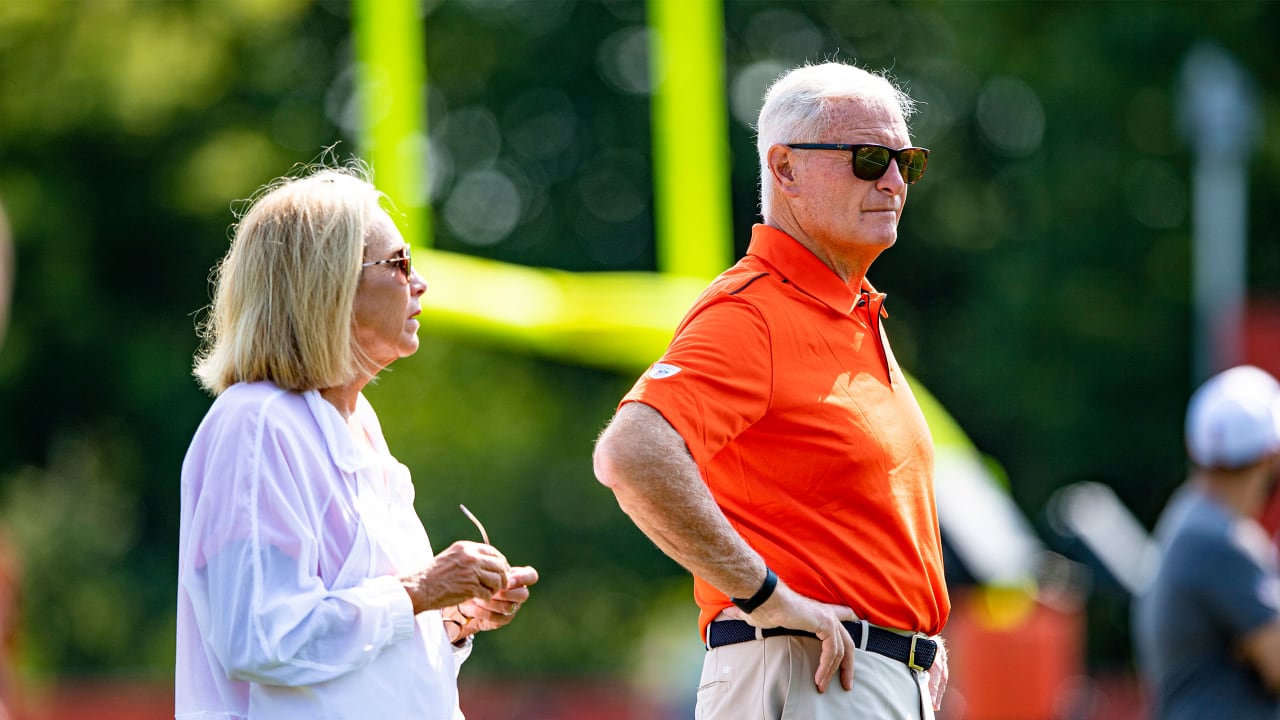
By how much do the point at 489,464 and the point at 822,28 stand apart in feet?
24.9

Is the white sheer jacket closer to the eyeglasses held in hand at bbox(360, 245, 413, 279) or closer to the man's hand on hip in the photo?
the eyeglasses held in hand at bbox(360, 245, 413, 279)

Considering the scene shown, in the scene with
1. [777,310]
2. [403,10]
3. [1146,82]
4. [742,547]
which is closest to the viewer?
[742,547]

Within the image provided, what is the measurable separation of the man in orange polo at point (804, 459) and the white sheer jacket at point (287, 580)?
40 centimetres

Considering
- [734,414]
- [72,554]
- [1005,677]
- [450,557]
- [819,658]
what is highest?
[734,414]

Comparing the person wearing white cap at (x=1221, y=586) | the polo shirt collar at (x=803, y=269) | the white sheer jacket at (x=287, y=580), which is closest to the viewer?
the white sheer jacket at (x=287, y=580)

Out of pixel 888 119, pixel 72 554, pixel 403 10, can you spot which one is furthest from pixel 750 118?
pixel 888 119

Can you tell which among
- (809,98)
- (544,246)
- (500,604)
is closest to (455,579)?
(500,604)

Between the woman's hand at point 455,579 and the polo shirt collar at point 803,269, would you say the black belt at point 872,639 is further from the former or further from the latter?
the polo shirt collar at point 803,269

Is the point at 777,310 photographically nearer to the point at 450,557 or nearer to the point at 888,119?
the point at 888,119

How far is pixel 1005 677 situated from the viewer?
8.37m

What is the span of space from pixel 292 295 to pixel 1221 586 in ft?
8.28

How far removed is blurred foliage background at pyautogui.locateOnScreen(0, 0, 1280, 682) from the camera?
19562 millimetres

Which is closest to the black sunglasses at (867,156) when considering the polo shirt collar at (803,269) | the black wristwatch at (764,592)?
the polo shirt collar at (803,269)

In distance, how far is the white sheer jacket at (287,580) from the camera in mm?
2451
